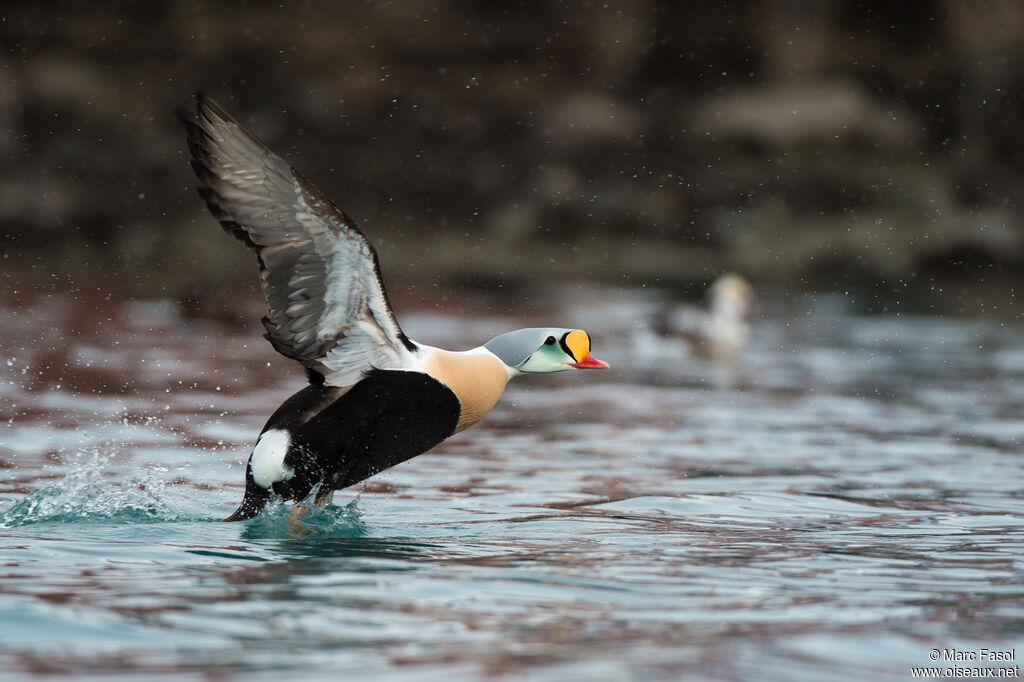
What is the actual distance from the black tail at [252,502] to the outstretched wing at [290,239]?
1.70ft

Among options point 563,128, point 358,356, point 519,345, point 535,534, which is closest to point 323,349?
point 358,356

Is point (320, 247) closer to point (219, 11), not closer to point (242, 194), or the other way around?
point (242, 194)

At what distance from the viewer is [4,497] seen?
5.60m

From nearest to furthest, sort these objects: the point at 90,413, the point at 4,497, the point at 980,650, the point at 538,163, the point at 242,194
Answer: the point at 980,650 → the point at 242,194 → the point at 4,497 → the point at 90,413 → the point at 538,163

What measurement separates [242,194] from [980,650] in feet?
8.80

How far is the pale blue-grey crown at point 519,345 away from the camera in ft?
17.8

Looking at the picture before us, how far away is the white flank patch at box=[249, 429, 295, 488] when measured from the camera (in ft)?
16.5

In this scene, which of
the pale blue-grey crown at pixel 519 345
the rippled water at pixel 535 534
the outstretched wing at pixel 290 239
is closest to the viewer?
the rippled water at pixel 535 534

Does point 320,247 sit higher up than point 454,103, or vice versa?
point 454,103

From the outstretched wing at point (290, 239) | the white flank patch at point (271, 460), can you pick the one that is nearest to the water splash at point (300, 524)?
the white flank patch at point (271, 460)

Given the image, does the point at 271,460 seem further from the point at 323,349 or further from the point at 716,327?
the point at 716,327

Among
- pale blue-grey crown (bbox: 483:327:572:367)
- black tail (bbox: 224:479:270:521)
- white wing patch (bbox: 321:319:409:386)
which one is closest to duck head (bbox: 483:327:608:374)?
pale blue-grey crown (bbox: 483:327:572:367)

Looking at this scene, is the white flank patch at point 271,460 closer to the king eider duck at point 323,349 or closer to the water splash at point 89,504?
the king eider duck at point 323,349

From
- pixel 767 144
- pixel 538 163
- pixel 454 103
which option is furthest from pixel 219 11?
pixel 767 144
